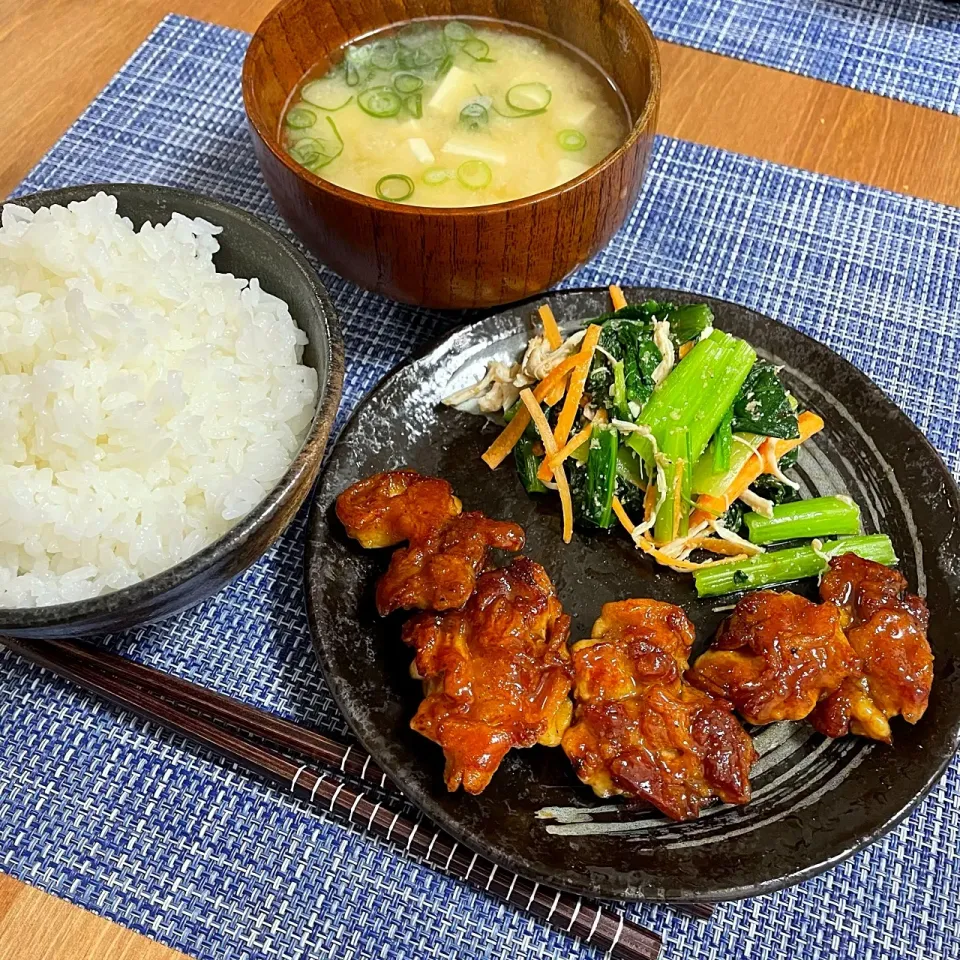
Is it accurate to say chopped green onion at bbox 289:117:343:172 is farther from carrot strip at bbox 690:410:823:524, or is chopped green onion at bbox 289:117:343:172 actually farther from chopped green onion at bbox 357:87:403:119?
carrot strip at bbox 690:410:823:524

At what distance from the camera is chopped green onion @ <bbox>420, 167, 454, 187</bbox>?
2482mm

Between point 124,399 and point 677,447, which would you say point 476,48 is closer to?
point 677,447

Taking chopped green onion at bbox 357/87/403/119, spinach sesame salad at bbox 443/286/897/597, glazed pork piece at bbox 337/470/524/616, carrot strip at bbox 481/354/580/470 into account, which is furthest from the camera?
chopped green onion at bbox 357/87/403/119

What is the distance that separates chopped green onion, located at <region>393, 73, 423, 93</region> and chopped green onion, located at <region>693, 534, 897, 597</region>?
1573 millimetres

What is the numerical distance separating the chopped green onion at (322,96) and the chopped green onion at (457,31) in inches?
14.7

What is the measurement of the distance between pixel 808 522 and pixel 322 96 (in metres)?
1.74

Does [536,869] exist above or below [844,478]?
below

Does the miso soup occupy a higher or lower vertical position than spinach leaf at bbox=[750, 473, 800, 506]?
higher

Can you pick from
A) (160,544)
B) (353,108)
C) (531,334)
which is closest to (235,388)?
(160,544)

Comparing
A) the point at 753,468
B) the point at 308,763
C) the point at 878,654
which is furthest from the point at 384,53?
the point at 878,654

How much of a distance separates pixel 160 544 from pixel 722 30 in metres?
2.93

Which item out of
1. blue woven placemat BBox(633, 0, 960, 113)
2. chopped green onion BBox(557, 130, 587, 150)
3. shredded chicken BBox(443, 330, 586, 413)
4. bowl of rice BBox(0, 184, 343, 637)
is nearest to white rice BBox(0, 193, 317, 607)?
bowl of rice BBox(0, 184, 343, 637)

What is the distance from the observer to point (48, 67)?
3.48 m

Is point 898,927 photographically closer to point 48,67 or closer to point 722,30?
point 722,30
